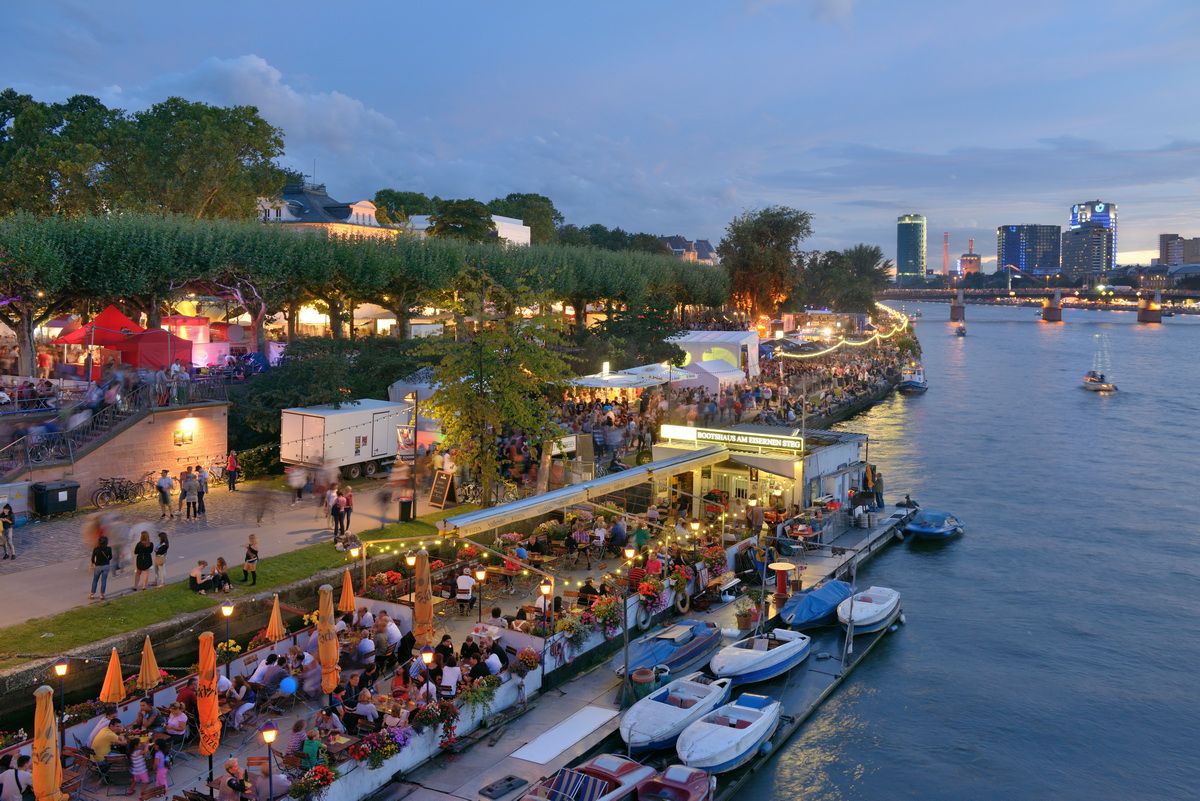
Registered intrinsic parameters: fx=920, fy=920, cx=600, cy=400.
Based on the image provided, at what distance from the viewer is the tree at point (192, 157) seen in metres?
47.8

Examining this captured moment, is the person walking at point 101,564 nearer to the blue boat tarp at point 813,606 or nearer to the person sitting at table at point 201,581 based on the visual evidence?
the person sitting at table at point 201,581

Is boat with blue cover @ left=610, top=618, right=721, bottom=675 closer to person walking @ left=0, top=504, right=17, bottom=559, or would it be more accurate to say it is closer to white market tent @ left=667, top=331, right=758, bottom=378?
person walking @ left=0, top=504, right=17, bottom=559

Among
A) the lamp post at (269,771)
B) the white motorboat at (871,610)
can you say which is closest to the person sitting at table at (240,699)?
the lamp post at (269,771)

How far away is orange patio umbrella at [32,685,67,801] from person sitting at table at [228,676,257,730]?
10.0ft

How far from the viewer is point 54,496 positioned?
23281 mm

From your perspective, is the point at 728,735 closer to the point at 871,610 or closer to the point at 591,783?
the point at 591,783

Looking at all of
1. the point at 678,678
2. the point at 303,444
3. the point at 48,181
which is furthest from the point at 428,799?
the point at 48,181

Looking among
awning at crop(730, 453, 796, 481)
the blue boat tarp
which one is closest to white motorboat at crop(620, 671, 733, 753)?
the blue boat tarp

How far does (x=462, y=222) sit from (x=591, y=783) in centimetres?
6564

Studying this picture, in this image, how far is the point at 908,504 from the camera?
110ft

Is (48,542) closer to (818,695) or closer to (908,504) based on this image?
(818,695)

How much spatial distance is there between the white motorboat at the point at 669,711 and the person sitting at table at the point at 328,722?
4536 mm

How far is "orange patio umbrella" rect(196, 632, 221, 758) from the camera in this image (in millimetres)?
13070

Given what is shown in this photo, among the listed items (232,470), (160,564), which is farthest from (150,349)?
(160,564)
